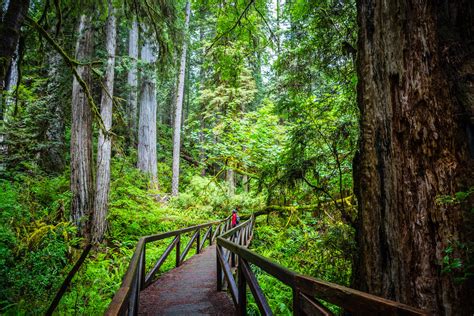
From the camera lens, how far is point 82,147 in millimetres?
8445

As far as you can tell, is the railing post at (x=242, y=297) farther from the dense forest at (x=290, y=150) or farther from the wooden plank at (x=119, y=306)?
the wooden plank at (x=119, y=306)

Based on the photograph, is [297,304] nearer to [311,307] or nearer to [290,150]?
[311,307]

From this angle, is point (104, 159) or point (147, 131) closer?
point (104, 159)

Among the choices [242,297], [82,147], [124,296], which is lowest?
[242,297]

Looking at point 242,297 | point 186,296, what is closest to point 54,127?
point 186,296

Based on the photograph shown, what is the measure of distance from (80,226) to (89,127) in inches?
120

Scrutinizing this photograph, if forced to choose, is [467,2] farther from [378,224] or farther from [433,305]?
[433,305]

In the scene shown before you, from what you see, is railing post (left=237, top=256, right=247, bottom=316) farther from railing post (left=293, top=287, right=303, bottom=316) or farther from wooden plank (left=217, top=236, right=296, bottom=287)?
railing post (left=293, top=287, right=303, bottom=316)

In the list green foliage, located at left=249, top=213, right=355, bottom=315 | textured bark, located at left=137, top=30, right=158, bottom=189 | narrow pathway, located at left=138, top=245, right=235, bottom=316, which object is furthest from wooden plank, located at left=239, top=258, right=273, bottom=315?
textured bark, located at left=137, top=30, right=158, bottom=189

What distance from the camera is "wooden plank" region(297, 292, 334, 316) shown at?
1.63 metres

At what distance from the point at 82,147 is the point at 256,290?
7.69m

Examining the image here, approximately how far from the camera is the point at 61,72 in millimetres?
10117

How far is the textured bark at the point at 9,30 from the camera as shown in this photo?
3229 millimetres

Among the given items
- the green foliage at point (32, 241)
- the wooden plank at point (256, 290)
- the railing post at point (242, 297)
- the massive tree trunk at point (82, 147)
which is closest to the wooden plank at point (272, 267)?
the wooden plank at point (256, 290)
